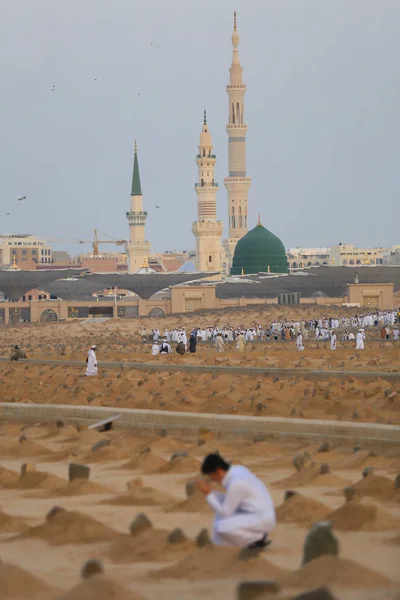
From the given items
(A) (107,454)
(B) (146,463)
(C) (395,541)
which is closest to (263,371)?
(A) (107,454)

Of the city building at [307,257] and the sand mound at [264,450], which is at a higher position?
the city building at [307,257]

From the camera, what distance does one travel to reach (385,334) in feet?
104

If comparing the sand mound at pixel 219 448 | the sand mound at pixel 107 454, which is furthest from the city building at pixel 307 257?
the sand mound at pixel 107 454

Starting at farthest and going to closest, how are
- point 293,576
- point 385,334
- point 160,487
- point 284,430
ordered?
point 385,334 → point 284,430 → point 160,487 → point 293,576

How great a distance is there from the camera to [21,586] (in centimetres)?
525

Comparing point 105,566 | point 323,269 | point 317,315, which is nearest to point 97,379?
point 105,566

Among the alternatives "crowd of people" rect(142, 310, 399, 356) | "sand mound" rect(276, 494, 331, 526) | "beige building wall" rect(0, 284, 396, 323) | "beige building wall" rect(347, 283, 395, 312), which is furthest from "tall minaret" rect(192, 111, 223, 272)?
"sand mound" rect(276, 494, 331, 526)

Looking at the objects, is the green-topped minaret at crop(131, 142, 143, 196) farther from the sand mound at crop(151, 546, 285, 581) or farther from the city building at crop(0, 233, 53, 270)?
the sand mound at crop(151, 546, 285, 581)

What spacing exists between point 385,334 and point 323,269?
35.4 m

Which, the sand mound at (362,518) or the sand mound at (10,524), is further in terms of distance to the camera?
the sand mound at (10,524)

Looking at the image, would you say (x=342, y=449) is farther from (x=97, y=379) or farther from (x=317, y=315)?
(x=317, y=315)

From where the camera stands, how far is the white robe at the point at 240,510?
5.73 m

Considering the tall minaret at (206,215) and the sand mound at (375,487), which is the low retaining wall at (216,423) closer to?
the sand mound at (375,487)

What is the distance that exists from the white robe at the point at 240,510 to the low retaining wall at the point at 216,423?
13.0ft
